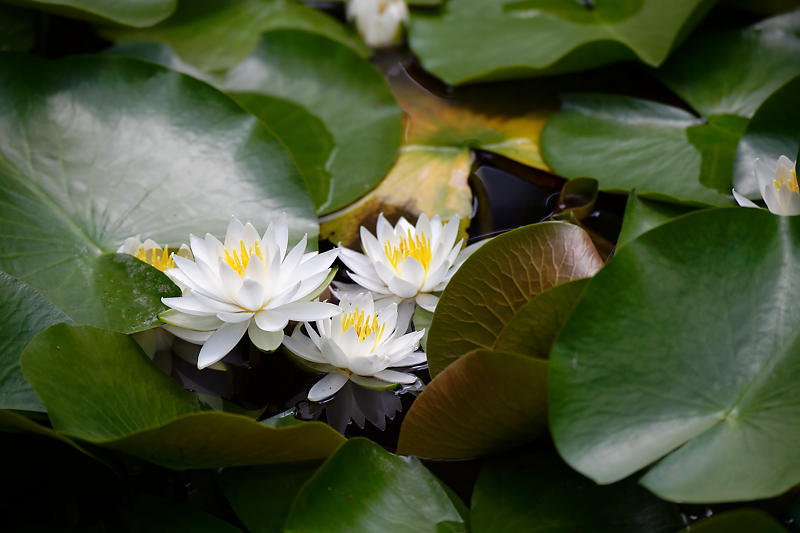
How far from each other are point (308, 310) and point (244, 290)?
0.12m

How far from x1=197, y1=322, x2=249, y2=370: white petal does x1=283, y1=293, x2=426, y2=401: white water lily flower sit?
0.28 feet

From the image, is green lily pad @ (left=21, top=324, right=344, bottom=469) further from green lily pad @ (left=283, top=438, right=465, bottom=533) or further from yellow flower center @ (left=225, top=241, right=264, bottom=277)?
yellow flower center @ (left=225, top=241, right=264, bottom=277)

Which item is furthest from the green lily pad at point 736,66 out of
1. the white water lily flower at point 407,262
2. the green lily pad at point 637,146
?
the white water lily flower at point 407,262

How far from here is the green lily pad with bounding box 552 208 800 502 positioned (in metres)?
0.88

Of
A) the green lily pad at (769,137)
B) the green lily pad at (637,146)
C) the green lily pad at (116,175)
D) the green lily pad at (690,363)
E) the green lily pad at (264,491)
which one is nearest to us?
the green lily pad at (690,363)

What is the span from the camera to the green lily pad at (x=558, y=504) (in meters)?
0.95

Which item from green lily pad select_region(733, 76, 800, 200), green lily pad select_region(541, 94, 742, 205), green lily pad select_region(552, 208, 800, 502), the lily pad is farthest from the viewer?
the lily pad

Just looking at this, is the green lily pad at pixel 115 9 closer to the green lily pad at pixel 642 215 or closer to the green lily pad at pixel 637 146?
the green lily pad at pixel 637 146

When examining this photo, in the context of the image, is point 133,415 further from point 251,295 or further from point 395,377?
point 395,377

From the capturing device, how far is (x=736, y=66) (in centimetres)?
179

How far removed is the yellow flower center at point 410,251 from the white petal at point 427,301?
0.05 meters

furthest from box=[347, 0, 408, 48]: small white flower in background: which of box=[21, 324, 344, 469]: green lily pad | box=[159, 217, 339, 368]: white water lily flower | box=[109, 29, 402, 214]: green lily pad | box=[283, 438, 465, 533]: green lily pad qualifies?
box=[283, 438, 465, 533]: green lily pad

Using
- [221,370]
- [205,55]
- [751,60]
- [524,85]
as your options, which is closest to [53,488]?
[221,370]

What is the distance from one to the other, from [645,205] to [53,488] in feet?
A: 4.11
